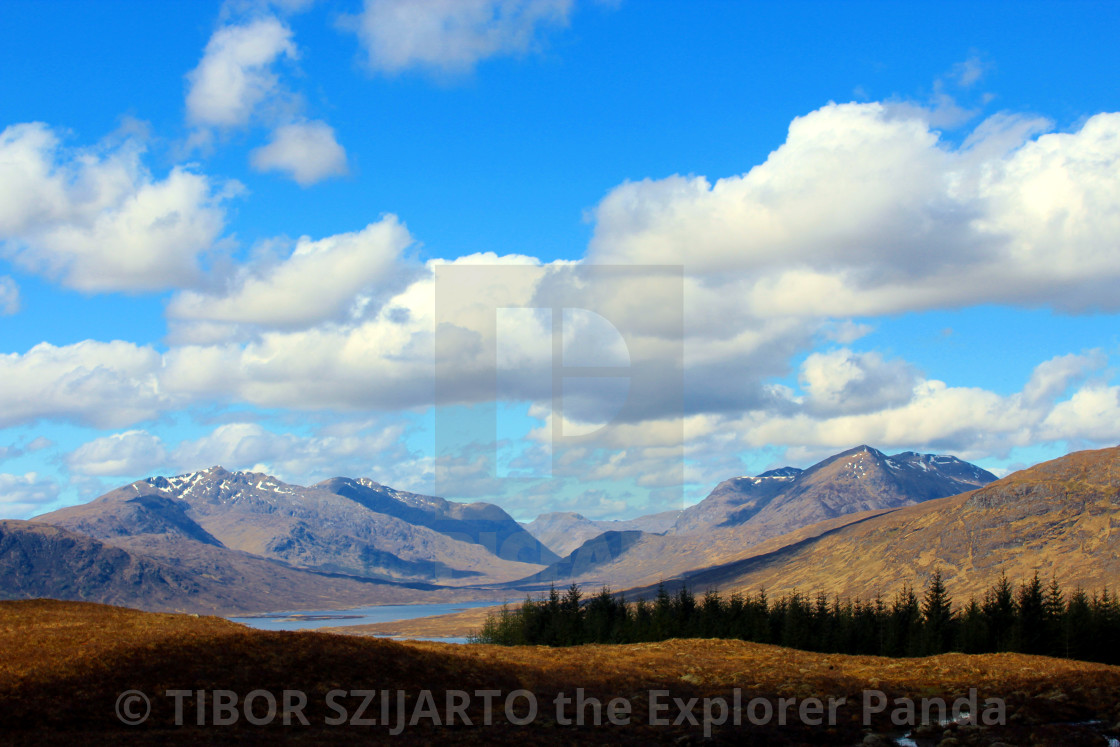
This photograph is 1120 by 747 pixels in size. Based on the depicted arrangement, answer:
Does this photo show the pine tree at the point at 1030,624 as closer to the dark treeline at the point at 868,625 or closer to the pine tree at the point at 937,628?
the dark treeline at the point at 868,625

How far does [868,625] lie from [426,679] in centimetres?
9256

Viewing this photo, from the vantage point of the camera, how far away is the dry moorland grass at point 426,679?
131 ft

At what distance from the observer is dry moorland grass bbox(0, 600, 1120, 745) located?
3984 cm

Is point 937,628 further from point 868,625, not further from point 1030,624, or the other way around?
point 1030,624

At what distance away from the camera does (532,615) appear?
443 feet

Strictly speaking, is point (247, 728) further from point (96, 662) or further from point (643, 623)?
point (643, 623)

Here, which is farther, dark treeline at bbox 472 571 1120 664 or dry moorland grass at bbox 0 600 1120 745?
dark treeline at bbox 472 571 1120 664

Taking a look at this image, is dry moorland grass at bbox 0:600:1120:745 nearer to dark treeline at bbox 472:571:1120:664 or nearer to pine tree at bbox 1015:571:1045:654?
pine tree at bbox 1015:571:1045:654

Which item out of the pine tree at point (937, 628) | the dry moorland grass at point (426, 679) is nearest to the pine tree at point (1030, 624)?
the pine tree at point (937, 628)

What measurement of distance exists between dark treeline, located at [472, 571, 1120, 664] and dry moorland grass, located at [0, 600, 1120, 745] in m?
51.1

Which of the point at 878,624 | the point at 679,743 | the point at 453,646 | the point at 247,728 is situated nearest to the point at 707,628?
the point at 878,624

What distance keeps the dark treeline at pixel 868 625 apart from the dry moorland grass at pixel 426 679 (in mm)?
51125

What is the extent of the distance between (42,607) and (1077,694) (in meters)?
66.4

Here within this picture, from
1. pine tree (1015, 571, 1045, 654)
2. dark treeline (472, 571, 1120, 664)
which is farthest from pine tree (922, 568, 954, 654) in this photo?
pine tree (1015, 571, 1045, 654)
